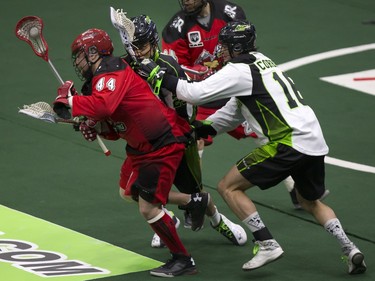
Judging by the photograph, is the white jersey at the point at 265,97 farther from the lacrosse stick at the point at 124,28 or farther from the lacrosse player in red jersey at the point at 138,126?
the lacrosse stick at the point at 124,28

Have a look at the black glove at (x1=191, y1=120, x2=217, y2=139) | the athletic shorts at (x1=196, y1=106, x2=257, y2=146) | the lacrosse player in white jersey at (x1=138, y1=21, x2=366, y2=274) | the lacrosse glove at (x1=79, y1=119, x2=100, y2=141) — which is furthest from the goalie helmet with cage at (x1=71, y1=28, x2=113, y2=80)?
the athletic shorts at (x1=196, y1=106, x2=257, y2=146)

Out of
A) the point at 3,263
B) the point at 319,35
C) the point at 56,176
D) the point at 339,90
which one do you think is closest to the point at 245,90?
the point at 3,263

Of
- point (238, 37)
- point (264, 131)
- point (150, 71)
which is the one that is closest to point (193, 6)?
point (238, 37)

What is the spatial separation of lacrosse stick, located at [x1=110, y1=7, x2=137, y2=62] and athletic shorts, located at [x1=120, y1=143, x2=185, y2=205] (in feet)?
2.39

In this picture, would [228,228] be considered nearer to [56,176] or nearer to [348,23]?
[56,176]

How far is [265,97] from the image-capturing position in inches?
A: 334

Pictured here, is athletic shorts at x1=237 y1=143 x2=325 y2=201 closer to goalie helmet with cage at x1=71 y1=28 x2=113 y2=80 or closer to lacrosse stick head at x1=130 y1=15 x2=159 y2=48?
lacrosse stick head at x1=130 y1=15 x2=159 y2=48

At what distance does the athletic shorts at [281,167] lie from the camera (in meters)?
8.49

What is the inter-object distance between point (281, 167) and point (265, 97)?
1.73 feet

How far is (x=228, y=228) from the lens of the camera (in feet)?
30.7

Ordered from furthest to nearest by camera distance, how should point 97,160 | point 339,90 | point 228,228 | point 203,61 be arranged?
point 339,90 < point 97,160 < point 203,61 < point 228,228

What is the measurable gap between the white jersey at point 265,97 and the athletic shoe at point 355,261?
78 cm

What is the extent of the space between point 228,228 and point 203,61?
1811 millimetres

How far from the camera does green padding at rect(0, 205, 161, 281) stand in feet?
28.6
